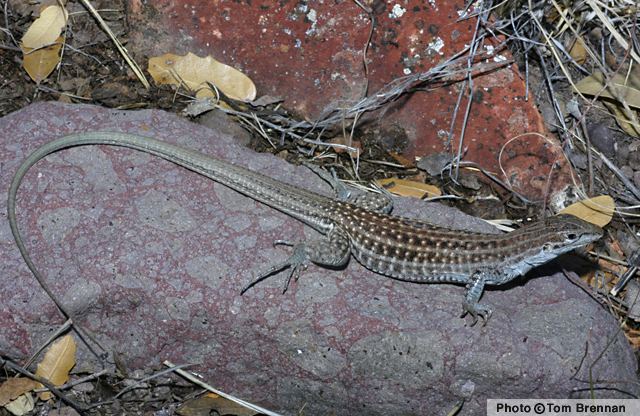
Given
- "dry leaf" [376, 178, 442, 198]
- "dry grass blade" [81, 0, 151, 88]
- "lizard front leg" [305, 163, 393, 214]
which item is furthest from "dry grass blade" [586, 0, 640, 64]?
"dry grass blade" [81, 0, 151, 88]

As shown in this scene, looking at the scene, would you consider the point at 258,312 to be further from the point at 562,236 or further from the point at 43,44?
the point at 43,44

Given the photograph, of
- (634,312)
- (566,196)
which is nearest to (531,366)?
(634,312)

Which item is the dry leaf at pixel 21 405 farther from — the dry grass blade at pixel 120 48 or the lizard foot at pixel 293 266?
the dry grass blade at pixel 120 48

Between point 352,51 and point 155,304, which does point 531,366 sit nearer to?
point 155,304

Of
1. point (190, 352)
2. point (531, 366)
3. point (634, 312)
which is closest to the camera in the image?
point (531, 366)

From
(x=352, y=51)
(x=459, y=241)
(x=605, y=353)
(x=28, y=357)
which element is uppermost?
(x=352, y=51)

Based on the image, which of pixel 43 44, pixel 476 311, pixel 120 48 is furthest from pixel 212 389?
pixel 43 44

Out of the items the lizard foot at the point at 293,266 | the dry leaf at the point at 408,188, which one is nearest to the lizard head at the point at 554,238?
the dry leaf at the point at 408,188

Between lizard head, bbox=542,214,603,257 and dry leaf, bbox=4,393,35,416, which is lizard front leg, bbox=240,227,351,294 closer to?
lizard head, bbox=542,214,603,257
